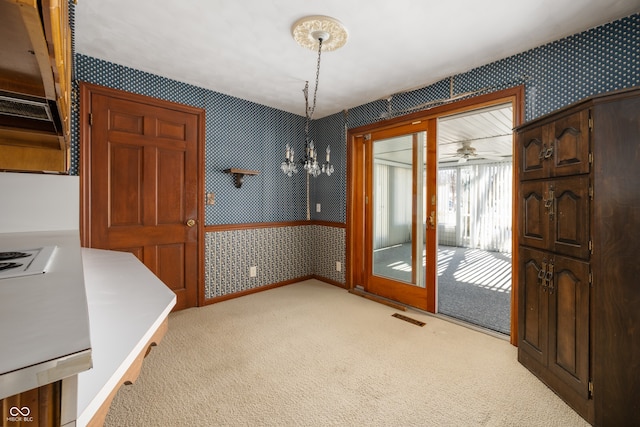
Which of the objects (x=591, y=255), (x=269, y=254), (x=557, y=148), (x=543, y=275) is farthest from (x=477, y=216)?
(x=591, y=255)

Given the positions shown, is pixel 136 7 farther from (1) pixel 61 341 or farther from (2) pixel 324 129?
(2) pixel 324 129

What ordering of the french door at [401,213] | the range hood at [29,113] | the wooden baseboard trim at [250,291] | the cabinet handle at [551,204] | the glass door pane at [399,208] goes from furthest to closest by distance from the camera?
the wooden baseboard trim at [250,291] < the glass door pane at [399,208] < the french door at [401,213] < the cabinet handle at [551,204] < the range hood at [29,113]

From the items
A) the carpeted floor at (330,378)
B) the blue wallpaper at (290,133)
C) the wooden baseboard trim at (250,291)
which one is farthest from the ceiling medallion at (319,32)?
the wooden baseboard trim at (250,291)

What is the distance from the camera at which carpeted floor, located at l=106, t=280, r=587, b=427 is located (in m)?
1.60

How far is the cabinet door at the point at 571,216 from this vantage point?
1.62 metres

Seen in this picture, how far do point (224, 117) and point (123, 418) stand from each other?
115 inches

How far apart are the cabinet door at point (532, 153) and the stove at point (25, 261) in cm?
264

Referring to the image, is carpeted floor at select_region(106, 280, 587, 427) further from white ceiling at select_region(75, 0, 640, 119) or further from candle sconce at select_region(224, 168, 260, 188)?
white ceiling at select_region(75, 0, 640, 119)

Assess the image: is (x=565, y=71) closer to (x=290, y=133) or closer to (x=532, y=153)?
(x=532, y=153)

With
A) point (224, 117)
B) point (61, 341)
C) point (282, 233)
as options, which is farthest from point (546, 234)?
point (224, 117)

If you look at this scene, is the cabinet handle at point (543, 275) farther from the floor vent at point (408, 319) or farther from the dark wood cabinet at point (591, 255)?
the floor vent at point (408, 319)

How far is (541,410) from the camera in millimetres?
1663

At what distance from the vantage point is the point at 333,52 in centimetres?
242

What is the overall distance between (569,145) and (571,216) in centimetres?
42
